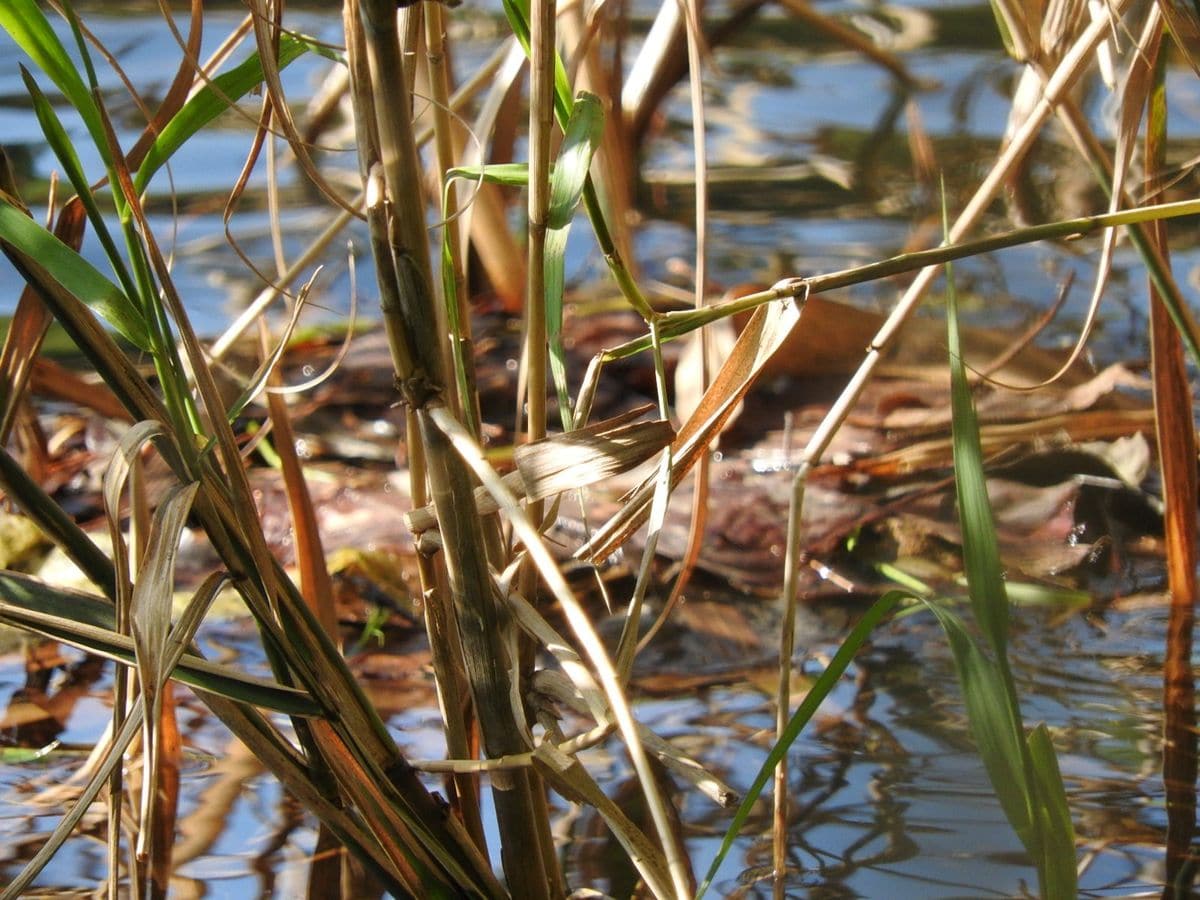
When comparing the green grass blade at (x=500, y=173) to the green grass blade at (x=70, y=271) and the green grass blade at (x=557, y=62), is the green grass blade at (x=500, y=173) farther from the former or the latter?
the green grass blade at (x=70, y=271)

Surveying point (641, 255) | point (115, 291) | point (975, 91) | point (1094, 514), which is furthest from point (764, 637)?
point (975, 91)

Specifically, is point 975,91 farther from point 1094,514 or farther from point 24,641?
point 24,641

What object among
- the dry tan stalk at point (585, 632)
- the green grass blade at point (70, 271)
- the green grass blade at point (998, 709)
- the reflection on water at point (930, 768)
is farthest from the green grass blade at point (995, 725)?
the green grass blade at point (70, 271)

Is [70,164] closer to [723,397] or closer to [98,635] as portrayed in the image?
[98,635]

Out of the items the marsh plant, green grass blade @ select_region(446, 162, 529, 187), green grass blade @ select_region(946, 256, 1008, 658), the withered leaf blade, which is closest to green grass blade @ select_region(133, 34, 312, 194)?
the marsh plant

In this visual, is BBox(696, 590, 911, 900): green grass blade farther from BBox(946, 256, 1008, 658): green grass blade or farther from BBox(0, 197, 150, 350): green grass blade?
BBox(0, 197, 150, 350): green grass blade

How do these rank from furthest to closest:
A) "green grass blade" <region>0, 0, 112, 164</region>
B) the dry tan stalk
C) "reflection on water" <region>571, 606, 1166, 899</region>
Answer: "reflection on water" <region>571, 606, 1166, 899</region> < "green grass blade" <region>0, 0, 112, 164</region> < the dry tan stalk

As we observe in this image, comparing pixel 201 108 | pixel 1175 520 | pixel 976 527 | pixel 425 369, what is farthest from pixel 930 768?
pixel 201 108
